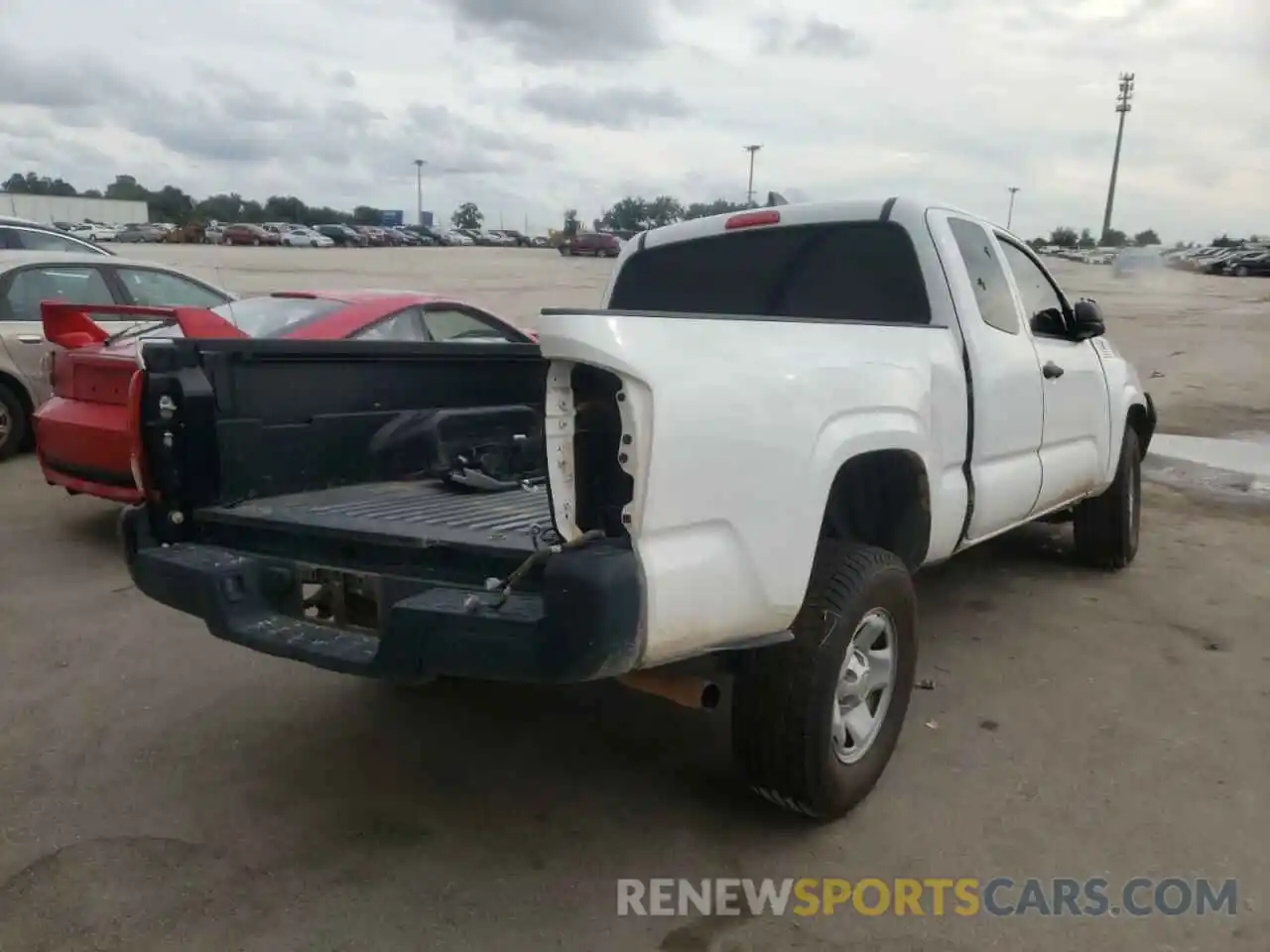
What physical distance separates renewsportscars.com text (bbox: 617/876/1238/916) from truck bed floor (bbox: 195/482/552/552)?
1078 mm

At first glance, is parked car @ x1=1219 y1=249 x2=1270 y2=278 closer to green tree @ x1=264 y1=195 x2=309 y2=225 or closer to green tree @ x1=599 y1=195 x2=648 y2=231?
green tree @ x1=599 y1=195 x2=648 y2=231

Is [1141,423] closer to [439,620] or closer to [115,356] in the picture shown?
[439,620]

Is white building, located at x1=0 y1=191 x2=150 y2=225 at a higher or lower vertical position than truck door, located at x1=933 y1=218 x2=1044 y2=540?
higher

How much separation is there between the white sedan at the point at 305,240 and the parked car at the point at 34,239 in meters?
51.3

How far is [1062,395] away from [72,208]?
9382 centimetres

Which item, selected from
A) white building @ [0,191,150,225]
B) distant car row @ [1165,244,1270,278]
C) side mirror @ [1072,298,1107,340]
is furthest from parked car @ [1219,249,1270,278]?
white building @ [0,191,150,225]

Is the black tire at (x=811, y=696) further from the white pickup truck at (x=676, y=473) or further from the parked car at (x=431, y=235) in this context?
the parked car at (x=431, y=235)

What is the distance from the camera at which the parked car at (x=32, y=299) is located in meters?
8.39

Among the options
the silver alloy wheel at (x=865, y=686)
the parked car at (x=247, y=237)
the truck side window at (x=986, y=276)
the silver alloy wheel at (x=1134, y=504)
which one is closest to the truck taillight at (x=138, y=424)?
the silver alloy wheel at (x=865, y=686)

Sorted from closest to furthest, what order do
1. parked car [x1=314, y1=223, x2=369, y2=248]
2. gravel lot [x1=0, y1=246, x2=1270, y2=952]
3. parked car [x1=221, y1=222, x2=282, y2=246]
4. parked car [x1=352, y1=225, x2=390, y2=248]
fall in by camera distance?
gravel lot [x1=0, y1=246, x2=1270, y2=952] → parked car [x1=221, y1=222, x2=282, y2=246] → parked car [x1=314, y1=223, x2=369, y2=248] → parked car [x1=352, y1=225, x2=390, y2=248]

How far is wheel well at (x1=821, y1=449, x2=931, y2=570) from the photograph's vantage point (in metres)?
3.52

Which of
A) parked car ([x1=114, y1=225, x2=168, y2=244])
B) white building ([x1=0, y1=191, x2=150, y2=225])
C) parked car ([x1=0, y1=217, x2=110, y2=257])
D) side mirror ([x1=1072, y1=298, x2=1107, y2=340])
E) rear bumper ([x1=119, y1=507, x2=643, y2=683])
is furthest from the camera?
white building ([x1=0, y1=191, x2=150, y2=225])

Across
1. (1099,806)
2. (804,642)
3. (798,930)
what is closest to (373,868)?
(798,930)

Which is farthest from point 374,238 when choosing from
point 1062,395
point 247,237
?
point 1062,395
